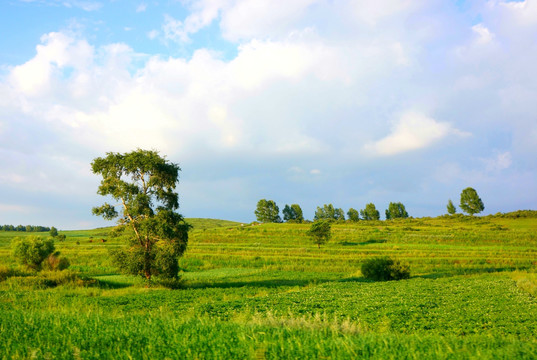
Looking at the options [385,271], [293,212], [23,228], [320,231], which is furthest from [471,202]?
[23,228]

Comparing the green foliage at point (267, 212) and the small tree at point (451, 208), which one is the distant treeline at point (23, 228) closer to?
the green foliage at point (267, 212)

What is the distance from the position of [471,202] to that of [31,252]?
17076cm

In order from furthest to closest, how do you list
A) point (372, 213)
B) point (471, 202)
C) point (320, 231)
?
1. point (372, 213)
2. point (471, 202)
3. point (320, 231)

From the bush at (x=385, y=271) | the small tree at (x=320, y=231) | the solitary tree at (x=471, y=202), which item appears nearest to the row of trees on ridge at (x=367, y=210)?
the solitary tree at (x=471, y=202)

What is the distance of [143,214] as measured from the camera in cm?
3092

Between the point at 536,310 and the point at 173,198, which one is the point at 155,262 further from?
the point at 536,310

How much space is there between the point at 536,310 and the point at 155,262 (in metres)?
25.7

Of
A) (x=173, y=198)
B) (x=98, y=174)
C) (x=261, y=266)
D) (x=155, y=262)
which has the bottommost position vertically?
(x=261, y=266)

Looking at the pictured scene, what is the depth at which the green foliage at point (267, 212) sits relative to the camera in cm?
17525

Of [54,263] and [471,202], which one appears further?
[471,202]

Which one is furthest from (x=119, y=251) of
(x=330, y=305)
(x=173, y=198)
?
(x=330, y=305)

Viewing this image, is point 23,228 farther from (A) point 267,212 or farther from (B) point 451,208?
(B) point 451,208

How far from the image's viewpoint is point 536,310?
54.4ft

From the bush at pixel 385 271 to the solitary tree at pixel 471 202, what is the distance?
146 m
